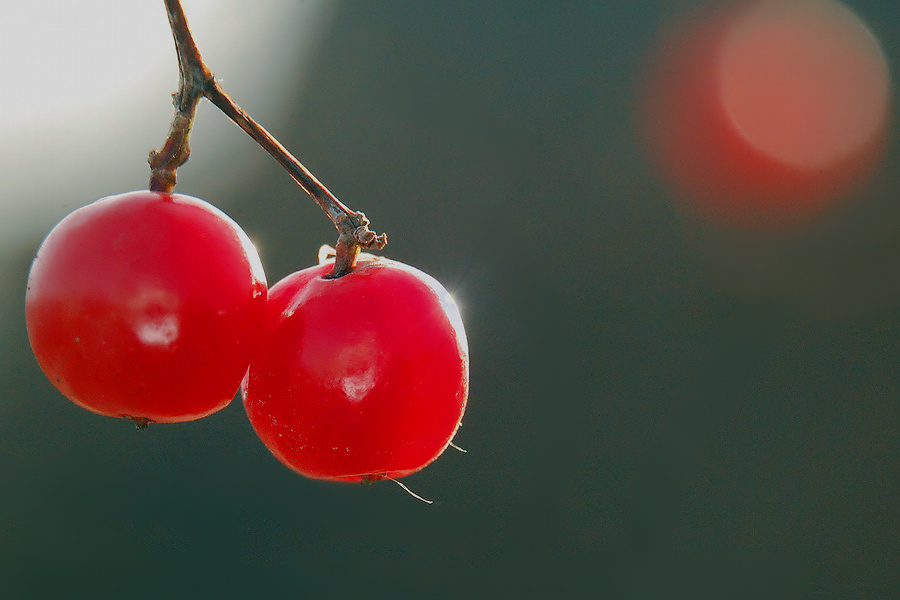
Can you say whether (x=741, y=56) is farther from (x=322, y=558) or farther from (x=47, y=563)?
(x=47, y=563)

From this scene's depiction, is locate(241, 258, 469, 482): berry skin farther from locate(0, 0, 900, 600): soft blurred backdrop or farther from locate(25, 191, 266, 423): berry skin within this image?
locate(0, 0, 900, 600): soft blurred backdrop

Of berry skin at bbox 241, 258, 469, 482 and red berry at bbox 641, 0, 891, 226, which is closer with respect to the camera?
berry skin at bbox 241, 258, 469, 482

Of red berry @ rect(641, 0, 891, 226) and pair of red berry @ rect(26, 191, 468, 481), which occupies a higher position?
red berry @ rect(641, 0, 891, 226)

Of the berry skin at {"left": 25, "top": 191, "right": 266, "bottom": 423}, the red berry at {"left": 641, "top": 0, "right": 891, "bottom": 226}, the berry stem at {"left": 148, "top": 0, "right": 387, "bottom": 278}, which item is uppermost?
the red berry at {"left": 641, "top": 0, "right": 891, "bottom": 226}

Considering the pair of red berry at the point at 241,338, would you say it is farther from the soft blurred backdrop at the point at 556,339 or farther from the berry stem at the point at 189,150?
the soft blurred backdrop at the point at 556,339

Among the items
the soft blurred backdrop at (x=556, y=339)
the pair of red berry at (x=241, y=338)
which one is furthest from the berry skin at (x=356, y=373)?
the soft blurred backdrop at (x=556, y=339)

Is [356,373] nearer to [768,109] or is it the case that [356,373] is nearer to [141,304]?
[141,304]

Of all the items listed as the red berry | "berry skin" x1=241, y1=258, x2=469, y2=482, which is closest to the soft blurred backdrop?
the red berry

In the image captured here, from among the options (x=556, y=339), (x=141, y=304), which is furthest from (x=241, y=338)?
(x=556, y=339)
